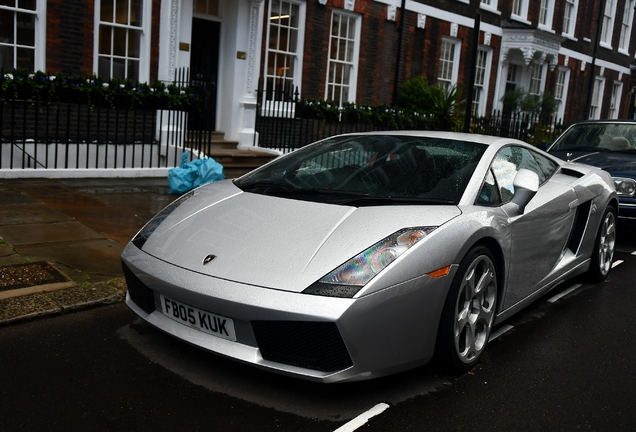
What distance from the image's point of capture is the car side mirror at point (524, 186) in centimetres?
420

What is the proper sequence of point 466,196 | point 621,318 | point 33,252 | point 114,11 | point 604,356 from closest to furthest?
point 466,196
point 604,356
point 621,318
point 33,252
point 114,11

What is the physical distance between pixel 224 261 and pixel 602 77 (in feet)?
92.4

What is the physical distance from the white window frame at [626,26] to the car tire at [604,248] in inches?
1019

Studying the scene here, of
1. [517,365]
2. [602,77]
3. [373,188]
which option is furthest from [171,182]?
[602,77]

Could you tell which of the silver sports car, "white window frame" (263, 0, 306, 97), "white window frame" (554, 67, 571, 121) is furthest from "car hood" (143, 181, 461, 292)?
"white window frame" (554, 67, 571, 121)

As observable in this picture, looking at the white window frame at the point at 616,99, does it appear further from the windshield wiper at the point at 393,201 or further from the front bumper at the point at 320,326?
the front bumper at the point at 320,326

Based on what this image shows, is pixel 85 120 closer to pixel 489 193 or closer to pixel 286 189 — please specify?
pixel 286 189

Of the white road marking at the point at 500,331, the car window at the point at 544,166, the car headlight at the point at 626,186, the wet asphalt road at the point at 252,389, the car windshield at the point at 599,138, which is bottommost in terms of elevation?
the wet asphalt road at the point at 252,389

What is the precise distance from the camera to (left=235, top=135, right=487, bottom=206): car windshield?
13.5 feet

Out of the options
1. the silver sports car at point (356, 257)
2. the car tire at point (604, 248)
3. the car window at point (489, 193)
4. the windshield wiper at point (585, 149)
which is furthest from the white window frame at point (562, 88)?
the car window at point (489, 193)

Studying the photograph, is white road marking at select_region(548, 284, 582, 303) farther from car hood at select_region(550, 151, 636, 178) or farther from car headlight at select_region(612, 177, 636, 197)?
car hood at select_region(550, 151, 636, 178)

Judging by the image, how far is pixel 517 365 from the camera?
4.11 meters

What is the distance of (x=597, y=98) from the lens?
93.3 feet

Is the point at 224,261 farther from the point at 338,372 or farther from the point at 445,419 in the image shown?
the point at 445,419
